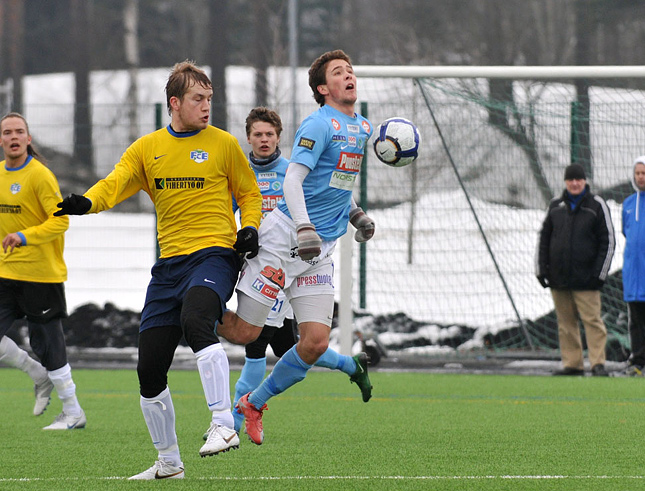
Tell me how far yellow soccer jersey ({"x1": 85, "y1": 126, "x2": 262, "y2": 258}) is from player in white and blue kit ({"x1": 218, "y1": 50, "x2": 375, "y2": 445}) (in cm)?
52

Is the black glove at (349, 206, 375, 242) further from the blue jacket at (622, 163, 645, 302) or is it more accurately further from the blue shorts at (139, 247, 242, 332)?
the blue jacket at (622, 163, 645, 302)

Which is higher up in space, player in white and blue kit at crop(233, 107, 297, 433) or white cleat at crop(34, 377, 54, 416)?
player in white and blue kit at crop(233, 107, 297, 433)

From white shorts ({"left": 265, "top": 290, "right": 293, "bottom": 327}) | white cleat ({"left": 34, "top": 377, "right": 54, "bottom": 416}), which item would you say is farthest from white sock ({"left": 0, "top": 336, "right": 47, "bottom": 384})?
white shorts ({"left": 265, "top": 290, "right": 293, "bottom": 327})

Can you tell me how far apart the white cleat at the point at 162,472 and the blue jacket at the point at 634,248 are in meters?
6.82

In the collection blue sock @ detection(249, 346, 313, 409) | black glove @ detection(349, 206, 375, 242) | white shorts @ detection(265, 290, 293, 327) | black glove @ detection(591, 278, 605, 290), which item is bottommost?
blue sock @ detection(249, 346, 313, 409)

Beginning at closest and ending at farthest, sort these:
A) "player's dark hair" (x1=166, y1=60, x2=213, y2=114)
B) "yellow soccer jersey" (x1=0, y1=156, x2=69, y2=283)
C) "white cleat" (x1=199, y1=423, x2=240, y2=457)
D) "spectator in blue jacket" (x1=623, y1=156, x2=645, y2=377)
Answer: "white cleat" (x1=199, y1=423, x2=240, y2=457), "player's dark hair" (x1=166, y1=60, x2=213, y2=114), "yellow soccer jersey" (x1=0, y1=156, x2=69, y2=283), "spectator in blue jacket" (x1=623, y1=156, x2=645, y2=377)

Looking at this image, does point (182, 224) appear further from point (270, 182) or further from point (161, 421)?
point (270, 182)

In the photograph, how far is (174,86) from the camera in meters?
5.53

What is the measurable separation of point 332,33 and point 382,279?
792 inches

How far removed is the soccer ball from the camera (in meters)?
6.48

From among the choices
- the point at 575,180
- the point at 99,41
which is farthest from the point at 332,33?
the point at 575,180

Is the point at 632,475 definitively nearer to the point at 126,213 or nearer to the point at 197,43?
the point at 126,213

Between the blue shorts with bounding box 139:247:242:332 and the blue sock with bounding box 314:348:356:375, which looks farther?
the blue sock with bounding box 314:348:356:375

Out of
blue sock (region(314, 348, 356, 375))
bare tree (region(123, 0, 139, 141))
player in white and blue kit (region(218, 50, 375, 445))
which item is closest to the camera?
player in white and blue kit (region(218, 50, 375, 445))
